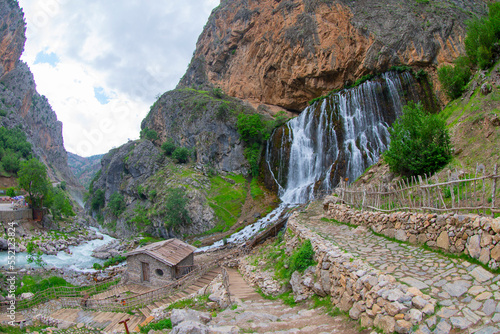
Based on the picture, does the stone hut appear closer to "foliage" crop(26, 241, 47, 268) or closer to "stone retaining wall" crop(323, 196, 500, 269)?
"foliage" crop(26, 241, 47, 268)

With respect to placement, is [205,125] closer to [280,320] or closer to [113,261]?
[113,261]

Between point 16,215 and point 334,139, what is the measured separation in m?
38.0

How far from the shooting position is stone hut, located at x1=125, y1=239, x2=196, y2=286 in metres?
17.6

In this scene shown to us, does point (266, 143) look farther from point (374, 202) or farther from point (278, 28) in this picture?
point (374, 202)

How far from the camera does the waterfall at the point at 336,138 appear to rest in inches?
1179

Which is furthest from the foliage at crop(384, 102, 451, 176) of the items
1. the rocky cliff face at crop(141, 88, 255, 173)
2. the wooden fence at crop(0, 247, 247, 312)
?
the rocky cliff face at crop(141, 88, 255, 173)

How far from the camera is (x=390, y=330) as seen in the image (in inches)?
171

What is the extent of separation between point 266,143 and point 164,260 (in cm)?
2610

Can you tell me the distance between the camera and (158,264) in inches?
704

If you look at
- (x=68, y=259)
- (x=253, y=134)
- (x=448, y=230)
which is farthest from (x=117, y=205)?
(x=448, y=230)

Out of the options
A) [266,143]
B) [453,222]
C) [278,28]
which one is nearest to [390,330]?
[453,222]

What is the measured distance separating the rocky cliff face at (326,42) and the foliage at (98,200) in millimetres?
Answer: 32852

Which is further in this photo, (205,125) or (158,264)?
(205,125)

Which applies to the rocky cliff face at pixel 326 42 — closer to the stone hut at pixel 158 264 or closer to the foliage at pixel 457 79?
the foliage at pixel 457 79
